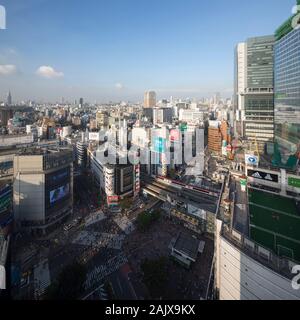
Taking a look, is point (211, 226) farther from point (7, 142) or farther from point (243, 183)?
point (7, 142)

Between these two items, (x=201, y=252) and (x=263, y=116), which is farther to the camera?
(x=263, y=116)

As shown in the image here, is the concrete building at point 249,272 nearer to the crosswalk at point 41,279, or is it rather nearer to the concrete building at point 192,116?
the crosswalk at point 41,279

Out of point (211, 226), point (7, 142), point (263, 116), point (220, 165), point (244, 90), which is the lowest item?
point (211, 226)

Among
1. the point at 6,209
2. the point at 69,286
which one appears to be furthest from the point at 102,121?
the point at 69,286

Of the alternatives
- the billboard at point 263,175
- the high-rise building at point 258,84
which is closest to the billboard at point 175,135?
the high-rise building at point 258,84

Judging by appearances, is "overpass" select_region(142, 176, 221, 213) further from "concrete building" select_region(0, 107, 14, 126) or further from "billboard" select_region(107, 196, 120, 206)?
"concrete building" select_region(0, 107, 14, 126)

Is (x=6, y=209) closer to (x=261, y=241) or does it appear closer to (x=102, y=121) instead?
(x=261, y=241)
